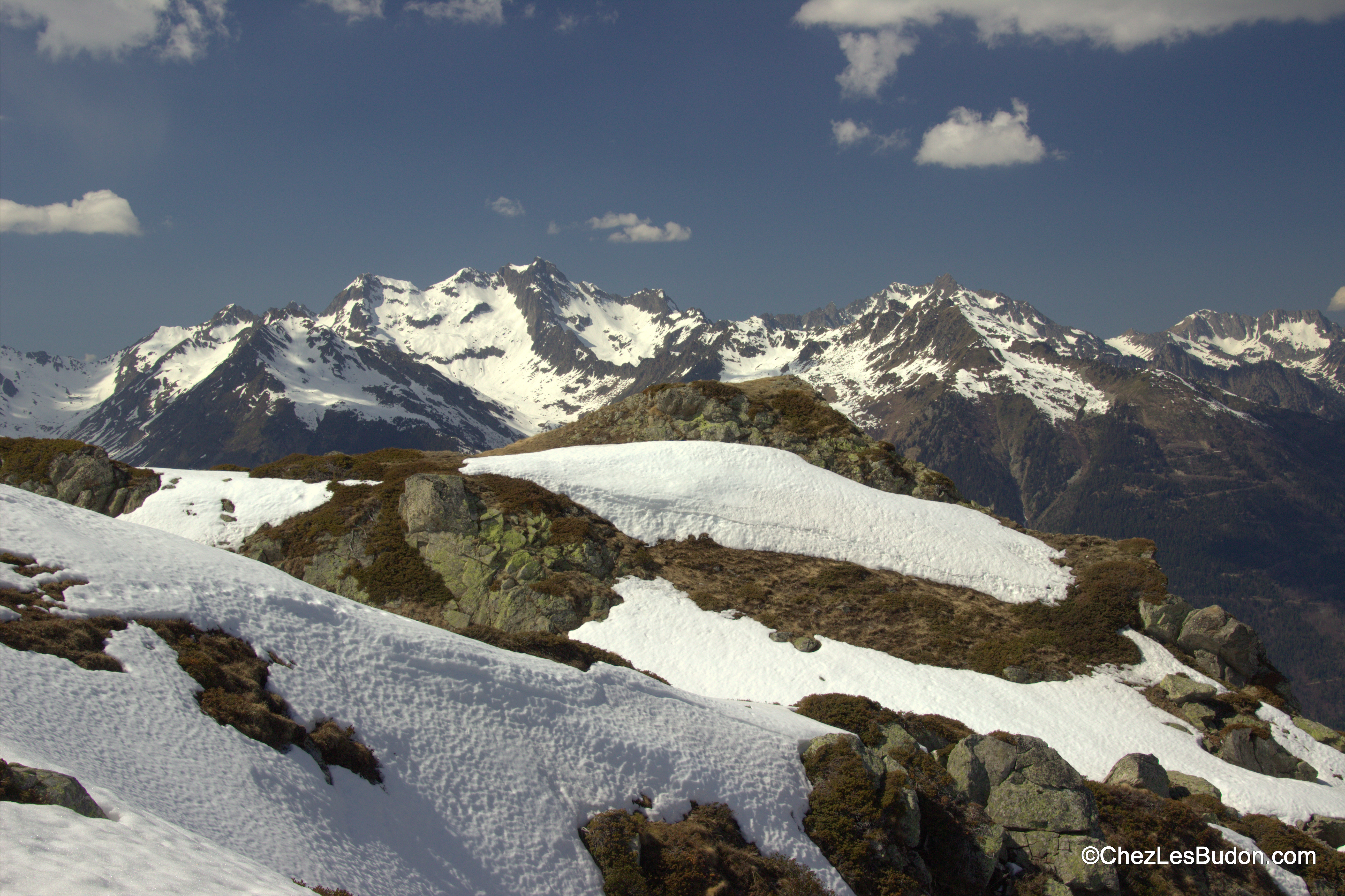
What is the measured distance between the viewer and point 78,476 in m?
44.3

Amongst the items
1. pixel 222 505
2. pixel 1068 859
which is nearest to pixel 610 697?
pixel 1068 859

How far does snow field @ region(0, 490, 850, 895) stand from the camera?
36.3 feet

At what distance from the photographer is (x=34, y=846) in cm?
786

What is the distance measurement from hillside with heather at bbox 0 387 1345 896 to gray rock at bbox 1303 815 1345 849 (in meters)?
0.10

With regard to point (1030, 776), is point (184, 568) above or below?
above

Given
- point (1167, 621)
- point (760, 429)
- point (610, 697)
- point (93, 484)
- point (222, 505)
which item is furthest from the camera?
point (760, 429)

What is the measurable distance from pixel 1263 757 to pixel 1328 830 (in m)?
3.90

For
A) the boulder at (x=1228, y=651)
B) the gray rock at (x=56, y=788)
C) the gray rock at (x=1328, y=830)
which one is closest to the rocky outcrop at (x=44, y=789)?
the gray rock at (x=56, y=788)

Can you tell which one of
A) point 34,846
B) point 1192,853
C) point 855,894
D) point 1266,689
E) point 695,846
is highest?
point 34,846

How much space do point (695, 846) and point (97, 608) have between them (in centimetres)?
1446

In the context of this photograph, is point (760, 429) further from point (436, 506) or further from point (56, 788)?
point (56, 788)

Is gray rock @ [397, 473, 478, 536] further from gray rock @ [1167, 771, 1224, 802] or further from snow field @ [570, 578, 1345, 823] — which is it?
gray rock @ [1167, 771, 1224, 802]

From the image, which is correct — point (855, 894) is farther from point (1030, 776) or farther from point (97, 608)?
point (97, 608)

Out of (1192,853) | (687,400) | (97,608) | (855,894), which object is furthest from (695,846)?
(687,400)
